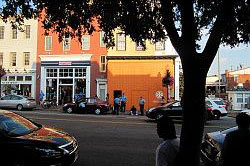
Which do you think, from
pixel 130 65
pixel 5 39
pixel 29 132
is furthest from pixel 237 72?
pixel 29 132

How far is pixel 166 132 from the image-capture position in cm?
429

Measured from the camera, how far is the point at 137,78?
133 ft

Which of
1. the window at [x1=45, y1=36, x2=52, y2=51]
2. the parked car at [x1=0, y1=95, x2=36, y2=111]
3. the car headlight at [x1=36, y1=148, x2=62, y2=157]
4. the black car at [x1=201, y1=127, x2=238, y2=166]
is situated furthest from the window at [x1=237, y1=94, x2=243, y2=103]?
the car headlight at [x1=36, y1=148, x2=62, y2=157]

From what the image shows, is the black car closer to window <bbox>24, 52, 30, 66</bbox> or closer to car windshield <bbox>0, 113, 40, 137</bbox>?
car windshield <bbox>0, 113, 40, 137</bbox>

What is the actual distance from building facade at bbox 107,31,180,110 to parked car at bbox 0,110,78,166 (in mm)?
30970

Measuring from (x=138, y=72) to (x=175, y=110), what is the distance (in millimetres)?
17210

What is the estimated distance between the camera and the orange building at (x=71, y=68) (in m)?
41.7

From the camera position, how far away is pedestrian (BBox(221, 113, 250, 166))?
5.00m

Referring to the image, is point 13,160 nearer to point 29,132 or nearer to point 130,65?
point 29,132

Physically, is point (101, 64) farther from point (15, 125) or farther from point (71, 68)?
point (15, 125)

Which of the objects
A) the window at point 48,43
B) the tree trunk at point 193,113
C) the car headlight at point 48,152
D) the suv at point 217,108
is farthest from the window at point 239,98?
the tree trunk at point 193,113

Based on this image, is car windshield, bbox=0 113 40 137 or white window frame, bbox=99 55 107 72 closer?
car windshield, bbox=0 113 40 137

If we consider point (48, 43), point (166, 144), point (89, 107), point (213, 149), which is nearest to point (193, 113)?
point (166, 144)

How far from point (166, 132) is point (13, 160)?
16.5ft
